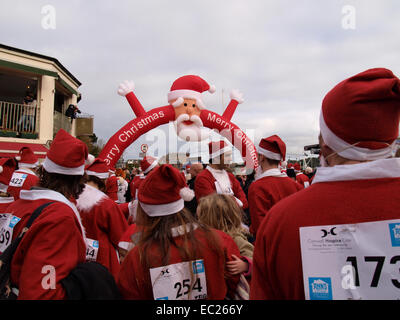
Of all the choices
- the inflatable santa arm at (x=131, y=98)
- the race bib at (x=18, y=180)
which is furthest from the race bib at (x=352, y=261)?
the inflatable santa arm at (x=131, y=98)

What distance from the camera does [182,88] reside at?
19.6ft

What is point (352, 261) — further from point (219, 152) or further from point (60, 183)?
point (219, 152)

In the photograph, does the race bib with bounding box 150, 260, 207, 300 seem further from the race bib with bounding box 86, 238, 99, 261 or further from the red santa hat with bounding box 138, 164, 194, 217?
the race bib with bounding box 86, 238, 99, 261

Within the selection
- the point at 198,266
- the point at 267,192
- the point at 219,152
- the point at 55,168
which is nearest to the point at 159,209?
the point at 198,266

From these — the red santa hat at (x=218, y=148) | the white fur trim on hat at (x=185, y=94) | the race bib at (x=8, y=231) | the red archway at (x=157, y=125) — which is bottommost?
the race bib at (x=8, y=231)

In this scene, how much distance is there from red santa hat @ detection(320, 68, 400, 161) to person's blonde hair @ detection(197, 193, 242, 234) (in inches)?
49.5

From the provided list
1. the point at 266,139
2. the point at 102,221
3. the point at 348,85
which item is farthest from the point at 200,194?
the point at 348,85

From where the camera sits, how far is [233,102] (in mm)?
6859

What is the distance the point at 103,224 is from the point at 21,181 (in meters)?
1.95

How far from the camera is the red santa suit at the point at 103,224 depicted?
261 centimetres

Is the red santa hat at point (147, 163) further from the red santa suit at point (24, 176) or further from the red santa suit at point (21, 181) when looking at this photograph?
the red santa suit at point (21, 181)

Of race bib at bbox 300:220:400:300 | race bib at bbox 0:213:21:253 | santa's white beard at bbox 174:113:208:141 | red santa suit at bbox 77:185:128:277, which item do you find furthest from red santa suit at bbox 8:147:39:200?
race bib at bbox 300:220:400:300

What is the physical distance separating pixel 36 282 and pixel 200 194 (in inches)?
122

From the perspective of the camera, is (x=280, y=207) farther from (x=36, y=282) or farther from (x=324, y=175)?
(x=36, y=282)
